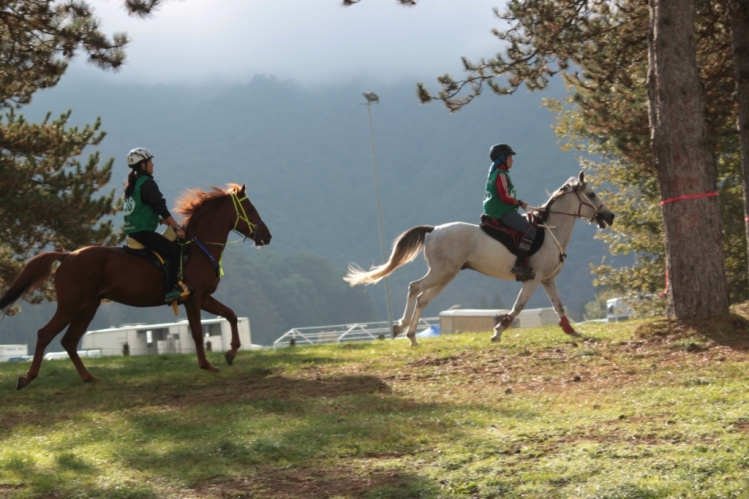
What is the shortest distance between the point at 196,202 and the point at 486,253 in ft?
14.0

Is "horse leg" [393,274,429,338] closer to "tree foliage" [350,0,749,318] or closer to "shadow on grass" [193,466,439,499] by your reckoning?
"tree foliage" [350,0,749,318]

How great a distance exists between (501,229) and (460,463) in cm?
735

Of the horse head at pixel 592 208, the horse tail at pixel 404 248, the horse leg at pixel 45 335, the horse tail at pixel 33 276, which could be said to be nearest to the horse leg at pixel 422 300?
the horse tail at pixel 404 248

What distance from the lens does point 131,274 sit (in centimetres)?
1123

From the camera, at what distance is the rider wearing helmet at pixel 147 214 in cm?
1131

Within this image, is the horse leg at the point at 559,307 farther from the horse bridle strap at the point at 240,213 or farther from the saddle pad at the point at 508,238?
the horse bridle strap at the point at 240,213

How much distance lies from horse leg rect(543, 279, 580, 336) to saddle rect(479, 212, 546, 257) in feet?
2.22

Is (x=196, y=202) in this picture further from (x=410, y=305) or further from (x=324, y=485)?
(x=324, y=485)

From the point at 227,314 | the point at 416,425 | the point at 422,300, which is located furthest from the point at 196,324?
the point at 416,425

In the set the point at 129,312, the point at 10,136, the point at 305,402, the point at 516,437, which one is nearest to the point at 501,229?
the point at 305,402

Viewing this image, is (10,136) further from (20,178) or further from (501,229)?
(501,229)

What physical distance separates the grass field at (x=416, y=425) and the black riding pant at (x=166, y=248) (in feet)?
4.42

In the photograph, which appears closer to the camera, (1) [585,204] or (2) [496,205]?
(2) [496,205]

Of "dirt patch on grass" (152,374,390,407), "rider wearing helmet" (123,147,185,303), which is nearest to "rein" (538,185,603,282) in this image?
"dirt patch on grass" (152,374,390,407)
